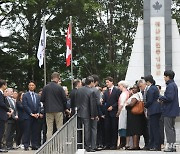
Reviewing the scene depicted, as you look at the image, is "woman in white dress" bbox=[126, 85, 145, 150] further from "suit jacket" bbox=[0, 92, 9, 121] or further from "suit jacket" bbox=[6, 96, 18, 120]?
"suit jacket" bbox=[6, 96, 18, 120]

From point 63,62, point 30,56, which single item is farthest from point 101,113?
point 63,62

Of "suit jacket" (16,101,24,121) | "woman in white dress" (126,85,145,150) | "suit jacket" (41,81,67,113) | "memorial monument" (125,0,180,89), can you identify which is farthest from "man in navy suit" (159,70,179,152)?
"memorial monument" (125,0,180,89)

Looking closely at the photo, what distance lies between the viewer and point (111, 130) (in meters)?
12.0

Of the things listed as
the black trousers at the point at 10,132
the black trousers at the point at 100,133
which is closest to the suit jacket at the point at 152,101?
the black trousers at the point at 100,133

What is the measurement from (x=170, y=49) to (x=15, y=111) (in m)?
12.1

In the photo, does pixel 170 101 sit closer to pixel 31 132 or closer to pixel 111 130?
pixel 111 130

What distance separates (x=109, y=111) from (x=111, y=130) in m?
0.47

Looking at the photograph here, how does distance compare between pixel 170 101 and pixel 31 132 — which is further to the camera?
pixel 31 132

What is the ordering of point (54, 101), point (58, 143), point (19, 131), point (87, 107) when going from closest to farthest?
point (58, 143) → point (54, 101) → point (87, 107) → point (19, 131)

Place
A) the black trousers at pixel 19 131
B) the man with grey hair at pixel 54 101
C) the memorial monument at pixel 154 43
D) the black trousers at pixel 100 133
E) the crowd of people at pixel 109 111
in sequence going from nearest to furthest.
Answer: the crowd of people at pixel 109 111, the man with grey hair at pixel 54 101, the black trousers at pixel 100 133, the black trousers at pixel 19 131, the memorial monument at pixel 154 43

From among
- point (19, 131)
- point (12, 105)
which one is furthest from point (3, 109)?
point (19, 131)

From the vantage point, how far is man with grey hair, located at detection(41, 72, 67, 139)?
1100 centimetres

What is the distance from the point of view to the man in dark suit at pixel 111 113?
38.8 ft

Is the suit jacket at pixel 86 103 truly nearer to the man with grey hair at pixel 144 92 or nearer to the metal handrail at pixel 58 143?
the man with grey hair at pixel 144 92
